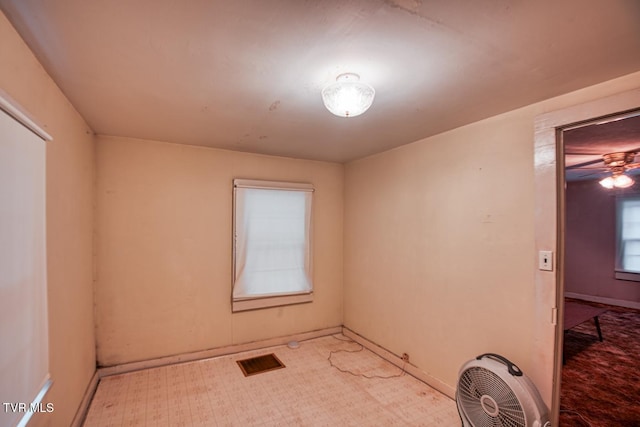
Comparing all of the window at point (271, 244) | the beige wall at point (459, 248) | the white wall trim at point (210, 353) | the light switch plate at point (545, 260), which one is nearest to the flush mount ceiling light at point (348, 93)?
the beige wall at point (459, 248)

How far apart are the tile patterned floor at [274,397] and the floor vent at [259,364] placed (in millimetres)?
65

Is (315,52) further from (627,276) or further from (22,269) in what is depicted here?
(627,276)

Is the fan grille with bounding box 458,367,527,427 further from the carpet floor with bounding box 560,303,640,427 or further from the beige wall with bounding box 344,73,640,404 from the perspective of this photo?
the carpet floor with bounding box 560,303,640,427

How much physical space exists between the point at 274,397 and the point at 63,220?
1958 millimetres

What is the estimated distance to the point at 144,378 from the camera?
8.64 feet

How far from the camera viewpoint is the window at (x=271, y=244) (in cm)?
321

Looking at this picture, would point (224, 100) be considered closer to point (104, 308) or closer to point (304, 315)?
point (104, 308)

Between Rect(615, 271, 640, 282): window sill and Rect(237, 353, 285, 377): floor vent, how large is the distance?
6319 millimetres

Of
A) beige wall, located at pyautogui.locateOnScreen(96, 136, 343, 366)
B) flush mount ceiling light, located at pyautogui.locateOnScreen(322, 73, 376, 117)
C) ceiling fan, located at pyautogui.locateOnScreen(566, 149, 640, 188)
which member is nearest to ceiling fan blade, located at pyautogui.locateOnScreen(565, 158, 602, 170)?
ceiling fan, located at pyautogui.locateOnScreen(566, 149, 640, 188)

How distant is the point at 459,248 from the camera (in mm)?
2373

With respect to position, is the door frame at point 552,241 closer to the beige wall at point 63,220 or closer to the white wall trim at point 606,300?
the beige wall at point 63,220

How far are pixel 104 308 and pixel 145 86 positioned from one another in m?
2.10

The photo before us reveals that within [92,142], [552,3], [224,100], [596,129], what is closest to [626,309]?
[596,129]

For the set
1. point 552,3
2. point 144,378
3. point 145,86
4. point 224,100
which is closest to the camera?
point 552,3
